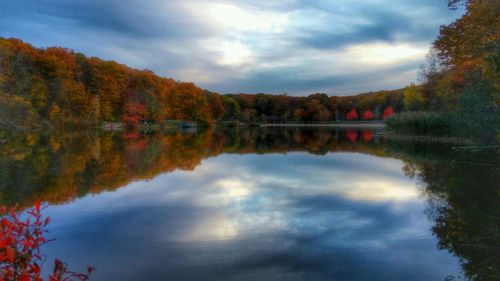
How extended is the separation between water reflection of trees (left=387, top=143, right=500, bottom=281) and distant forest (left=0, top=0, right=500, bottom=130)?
7.40 feet

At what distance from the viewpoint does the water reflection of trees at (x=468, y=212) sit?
552cm

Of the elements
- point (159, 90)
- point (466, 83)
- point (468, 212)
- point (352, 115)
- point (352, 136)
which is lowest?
point (352, 136)

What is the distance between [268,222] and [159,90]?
82.4 m

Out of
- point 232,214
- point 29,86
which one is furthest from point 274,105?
point 232,214

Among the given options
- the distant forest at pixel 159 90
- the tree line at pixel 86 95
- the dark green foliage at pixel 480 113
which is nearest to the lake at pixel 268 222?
the dark green foliage at pixel 480 113

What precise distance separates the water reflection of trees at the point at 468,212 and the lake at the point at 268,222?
0.02m

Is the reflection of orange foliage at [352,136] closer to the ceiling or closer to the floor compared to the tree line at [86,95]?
closer to the floor

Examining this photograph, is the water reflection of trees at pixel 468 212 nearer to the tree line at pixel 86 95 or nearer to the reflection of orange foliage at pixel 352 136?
the reflection of orange foliage at pixel 352 136

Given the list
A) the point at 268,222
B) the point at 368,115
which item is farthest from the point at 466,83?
the point at 368,115

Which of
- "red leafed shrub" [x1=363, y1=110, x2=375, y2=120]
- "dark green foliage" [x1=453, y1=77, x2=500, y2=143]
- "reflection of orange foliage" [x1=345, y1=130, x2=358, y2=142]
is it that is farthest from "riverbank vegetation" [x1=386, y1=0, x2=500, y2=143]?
"red leafed shrub" [x1=363, y1=110, x2=375, y2=120]

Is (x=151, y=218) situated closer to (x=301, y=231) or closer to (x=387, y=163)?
(x=301, y=231)

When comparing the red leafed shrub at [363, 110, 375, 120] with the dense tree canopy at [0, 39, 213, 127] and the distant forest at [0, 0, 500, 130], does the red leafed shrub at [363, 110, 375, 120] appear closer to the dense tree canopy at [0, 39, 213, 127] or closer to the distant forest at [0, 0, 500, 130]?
the distant forest at [0, 0, 500, 130]

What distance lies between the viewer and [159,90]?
86.3 metres

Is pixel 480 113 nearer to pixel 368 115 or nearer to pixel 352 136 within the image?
pixel 352 136
